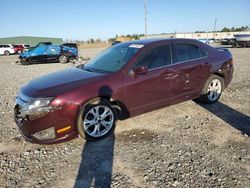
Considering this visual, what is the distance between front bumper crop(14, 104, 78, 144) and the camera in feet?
11.5

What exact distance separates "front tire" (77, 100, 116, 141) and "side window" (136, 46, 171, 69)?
1.04 metres

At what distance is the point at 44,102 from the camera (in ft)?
11.6

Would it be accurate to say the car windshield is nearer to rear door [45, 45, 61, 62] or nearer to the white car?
rear door [45, 45, 61, 62]

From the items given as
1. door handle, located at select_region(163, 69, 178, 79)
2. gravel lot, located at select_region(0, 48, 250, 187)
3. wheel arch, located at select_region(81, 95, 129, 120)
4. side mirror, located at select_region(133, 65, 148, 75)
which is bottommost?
gravel lot, located at select_region(0, 48, 250, 187)

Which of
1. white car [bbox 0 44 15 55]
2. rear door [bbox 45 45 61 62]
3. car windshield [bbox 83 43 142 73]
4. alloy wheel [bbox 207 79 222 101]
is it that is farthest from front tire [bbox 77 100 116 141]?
white car [bbox 0 44 15 55]

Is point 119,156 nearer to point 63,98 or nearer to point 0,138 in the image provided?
point 63,98

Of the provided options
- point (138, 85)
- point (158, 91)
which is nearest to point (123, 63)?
point (138, 85)

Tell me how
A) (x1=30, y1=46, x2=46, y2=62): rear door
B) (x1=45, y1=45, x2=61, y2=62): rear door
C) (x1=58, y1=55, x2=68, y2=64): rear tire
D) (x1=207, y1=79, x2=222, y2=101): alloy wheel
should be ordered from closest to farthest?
(x1=207, y1=79, x2=222, y2=101): alloy wheel
(x1=30, y1=46, x2=46, y2=62): rear door
(x1=45, y1=45, x2=61, y2=62): rear door
(x1=58, y1=55, x2=68, y2=64): rear tire

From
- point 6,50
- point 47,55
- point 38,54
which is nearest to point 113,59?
point 47,55

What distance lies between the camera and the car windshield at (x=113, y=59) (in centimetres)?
434

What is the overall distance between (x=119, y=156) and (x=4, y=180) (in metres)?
1.57

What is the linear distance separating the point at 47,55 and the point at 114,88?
1505cm

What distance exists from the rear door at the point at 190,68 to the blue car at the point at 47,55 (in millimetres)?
13983

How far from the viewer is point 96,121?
399 cm
